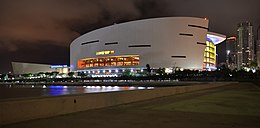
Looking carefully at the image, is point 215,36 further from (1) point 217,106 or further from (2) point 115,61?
(1) point 217,106

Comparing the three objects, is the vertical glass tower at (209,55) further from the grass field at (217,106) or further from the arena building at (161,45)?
the grass field at (217,106)

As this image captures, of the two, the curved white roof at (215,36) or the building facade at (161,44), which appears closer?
the building facade at (161,44)

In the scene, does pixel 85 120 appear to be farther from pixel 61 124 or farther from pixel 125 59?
pixel 125 59

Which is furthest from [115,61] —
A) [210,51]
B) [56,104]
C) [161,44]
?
[56,104]

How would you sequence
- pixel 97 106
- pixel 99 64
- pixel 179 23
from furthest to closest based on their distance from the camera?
1. pixel 99 64
2. pixel 179 23
3. pixel 97 106

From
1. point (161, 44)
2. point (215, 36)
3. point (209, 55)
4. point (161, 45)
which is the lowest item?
point (209, 55)

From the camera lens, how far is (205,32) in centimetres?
13200

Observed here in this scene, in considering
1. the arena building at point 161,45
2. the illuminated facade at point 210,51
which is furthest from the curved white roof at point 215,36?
the arena building at point 161,45

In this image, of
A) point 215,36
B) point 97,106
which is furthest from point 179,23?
point 97,106

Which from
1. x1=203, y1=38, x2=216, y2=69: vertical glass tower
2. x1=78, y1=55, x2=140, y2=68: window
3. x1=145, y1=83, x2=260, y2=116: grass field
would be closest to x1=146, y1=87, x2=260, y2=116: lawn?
x1=145, y1=83, x2=260, y2=116: grass field

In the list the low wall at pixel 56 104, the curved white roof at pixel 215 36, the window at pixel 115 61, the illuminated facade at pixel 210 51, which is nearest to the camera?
the low wall at pixel 56 104

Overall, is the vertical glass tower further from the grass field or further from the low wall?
the low wall

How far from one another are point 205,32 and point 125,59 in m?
44.7

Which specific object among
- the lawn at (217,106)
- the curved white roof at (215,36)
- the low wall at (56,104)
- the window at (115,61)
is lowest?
the lawn at (217,106)
